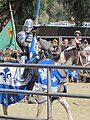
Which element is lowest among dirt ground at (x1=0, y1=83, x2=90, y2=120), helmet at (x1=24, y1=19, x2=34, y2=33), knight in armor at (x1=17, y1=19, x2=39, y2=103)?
dirt ground at (x1=0, y1=83, x2=90, y2=120)

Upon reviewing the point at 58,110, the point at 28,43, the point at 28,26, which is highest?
the point at 28,26

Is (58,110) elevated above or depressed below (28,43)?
below

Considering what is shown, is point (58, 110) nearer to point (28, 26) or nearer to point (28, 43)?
point (28, 43)

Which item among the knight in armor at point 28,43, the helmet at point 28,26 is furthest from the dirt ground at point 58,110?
the helmet at point 28,26

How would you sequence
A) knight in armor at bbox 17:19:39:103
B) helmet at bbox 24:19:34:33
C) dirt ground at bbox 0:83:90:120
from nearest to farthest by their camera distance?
knight in armor at bbox 17:19:39:103
helmet at bbox 24:19:34:33
dirt ground at bbox 0:83:90:120

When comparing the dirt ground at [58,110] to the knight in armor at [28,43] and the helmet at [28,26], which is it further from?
the helmet at [28,26]

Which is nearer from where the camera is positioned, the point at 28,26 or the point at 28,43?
the point at 28,43

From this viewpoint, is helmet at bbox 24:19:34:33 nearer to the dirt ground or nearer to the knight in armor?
the knight in armor

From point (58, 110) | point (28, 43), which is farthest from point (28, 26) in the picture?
point (58, 110)

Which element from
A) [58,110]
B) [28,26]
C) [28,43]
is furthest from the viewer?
[58,110]

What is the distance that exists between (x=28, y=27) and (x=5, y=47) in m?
6.98

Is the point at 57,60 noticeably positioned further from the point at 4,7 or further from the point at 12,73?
the point at 4,7

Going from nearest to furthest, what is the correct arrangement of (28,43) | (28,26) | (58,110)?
(28,43), (28,26), (58,110)

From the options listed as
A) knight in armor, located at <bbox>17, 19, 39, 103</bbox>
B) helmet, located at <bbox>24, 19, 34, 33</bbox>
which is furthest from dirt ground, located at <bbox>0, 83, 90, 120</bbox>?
helmet, located at <bbox>24, 19, 34, 33</bbox>
